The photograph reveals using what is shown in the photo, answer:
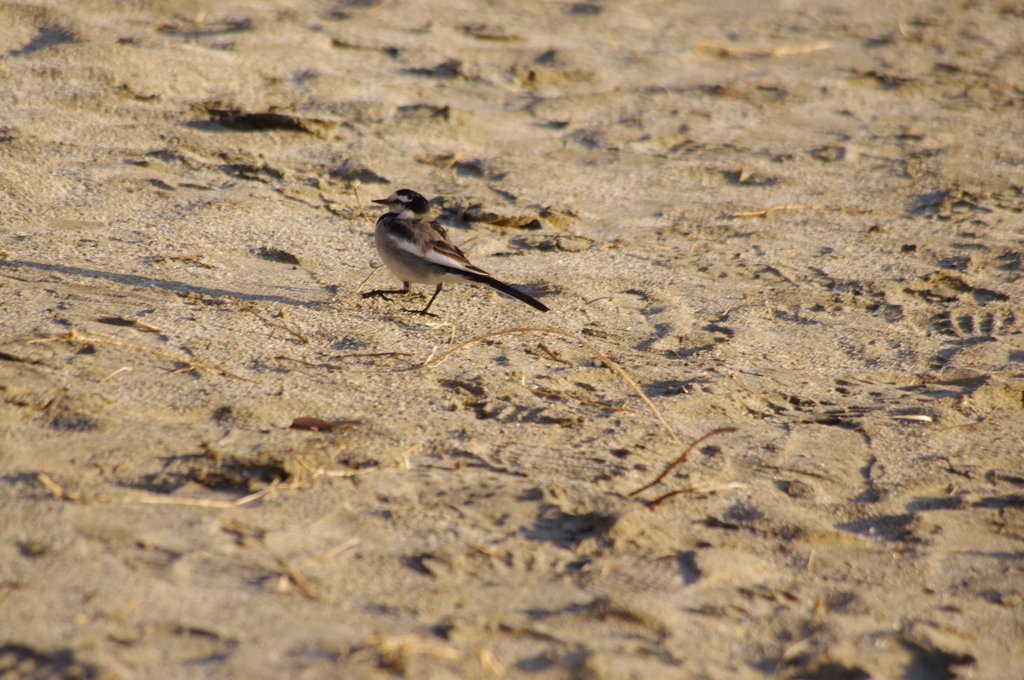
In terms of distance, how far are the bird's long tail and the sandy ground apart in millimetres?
187

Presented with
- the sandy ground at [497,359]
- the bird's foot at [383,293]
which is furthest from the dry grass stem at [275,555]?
the bird's foot at [383,293]

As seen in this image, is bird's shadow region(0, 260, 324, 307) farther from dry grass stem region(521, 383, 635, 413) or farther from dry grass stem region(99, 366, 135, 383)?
dry grass stem region(521, 383, 635, 413)

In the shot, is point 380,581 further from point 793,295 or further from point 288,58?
point 288,58

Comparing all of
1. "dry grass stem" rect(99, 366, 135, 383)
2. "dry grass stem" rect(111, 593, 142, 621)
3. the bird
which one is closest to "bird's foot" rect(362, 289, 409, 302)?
the bird

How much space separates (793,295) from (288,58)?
178 inches

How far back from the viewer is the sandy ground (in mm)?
2580

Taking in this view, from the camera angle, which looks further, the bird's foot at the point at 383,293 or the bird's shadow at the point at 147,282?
the bird's foot at the point at 383,293

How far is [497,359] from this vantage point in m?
4.20

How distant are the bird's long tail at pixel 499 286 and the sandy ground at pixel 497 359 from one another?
7.4 inches

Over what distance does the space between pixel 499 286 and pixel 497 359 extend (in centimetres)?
48

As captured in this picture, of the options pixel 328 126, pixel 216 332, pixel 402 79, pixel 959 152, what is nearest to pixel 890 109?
pixel 959 152

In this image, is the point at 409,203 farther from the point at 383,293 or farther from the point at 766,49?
the point at 766,49

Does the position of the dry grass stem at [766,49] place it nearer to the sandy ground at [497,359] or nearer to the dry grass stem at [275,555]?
the sandy ground at [497,359]

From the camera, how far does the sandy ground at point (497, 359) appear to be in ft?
8.46
